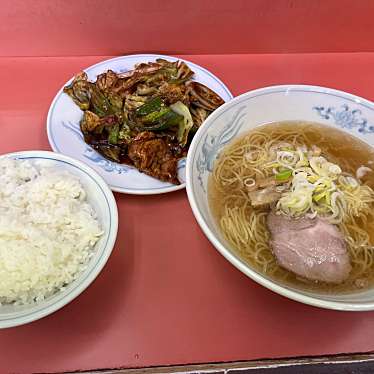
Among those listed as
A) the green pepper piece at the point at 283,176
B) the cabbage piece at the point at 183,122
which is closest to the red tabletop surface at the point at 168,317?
the cabbage piece at the point at 183,122

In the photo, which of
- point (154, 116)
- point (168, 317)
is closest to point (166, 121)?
point (154, 116)

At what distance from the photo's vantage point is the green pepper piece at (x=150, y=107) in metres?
1.88

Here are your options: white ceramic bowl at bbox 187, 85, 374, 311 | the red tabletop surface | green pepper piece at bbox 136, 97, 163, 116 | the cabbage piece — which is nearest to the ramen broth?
white ceramic bowl at bbox 187, 85, 374, 311

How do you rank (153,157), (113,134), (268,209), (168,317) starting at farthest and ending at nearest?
(113,134)
(153,157)
(268,209)
(168,317)

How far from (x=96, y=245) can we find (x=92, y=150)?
525 mm

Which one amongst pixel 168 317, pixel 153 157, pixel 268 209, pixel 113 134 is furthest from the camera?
pixel 113 134

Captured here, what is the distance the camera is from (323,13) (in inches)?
85.7

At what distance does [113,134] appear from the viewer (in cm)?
187

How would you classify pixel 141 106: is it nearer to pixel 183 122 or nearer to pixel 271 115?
pixel 183 122

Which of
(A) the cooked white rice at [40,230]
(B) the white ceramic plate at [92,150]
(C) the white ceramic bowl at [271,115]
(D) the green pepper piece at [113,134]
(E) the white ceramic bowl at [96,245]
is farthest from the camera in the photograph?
(D) the green pepper piece at [113,134]

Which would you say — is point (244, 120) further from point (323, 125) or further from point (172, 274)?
point (172, 274)

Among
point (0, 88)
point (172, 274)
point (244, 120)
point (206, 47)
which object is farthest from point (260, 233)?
point (0, 88)

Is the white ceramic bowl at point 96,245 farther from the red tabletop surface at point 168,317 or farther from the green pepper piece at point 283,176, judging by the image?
the green pepper piece at point 283,176

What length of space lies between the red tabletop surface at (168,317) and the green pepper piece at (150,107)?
0.38 meters
